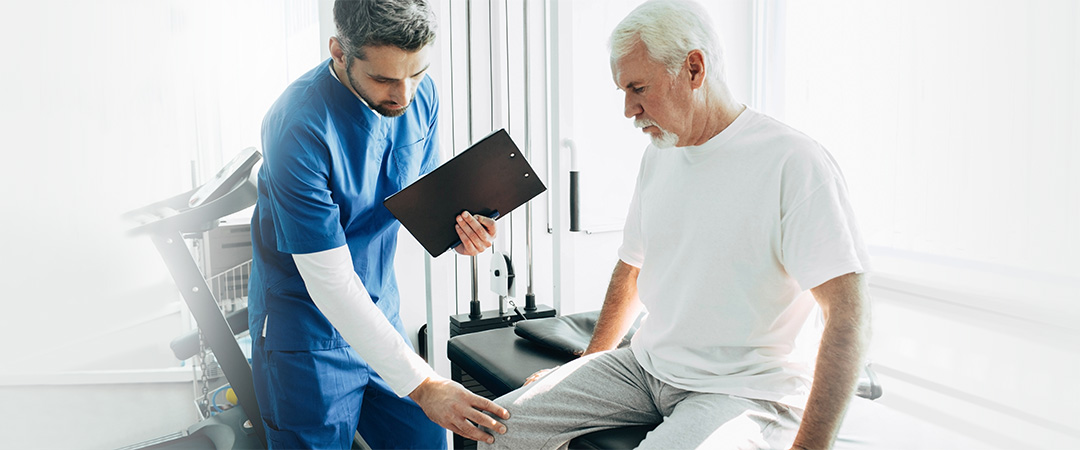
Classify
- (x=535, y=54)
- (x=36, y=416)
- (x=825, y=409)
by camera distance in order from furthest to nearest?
(x=535, y=54) → (x=36, y=416) → (x=825, y=409)

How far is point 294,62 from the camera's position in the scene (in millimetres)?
2092

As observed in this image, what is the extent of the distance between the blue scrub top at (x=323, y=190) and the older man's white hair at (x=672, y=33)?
0.54m

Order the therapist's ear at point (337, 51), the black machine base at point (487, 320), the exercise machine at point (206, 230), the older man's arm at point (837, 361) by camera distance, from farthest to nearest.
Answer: the black machine base at point (487, 320) → the exercise machine at point (206, 230) → the therapist's ear at point (337, 51) → the older man's arm at point (837, 361)

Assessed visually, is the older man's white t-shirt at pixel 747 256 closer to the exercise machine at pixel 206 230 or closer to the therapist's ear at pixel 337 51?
the therapist's ear at pixel 337 51

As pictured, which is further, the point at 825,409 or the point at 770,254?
the point at 770,254

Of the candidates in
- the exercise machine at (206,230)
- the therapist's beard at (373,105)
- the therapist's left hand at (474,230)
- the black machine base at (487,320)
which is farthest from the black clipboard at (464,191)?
the black machine base at (487,320)

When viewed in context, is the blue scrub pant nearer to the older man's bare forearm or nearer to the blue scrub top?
the blue scrub top

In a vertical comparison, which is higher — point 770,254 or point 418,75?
point 418,75

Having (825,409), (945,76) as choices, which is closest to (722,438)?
(825,409)

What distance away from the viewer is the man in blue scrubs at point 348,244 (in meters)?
1.17

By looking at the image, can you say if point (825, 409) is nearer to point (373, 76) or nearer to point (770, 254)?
point (770, 254)

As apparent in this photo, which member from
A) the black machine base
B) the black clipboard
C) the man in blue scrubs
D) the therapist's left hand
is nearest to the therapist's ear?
the man in blue scrubs

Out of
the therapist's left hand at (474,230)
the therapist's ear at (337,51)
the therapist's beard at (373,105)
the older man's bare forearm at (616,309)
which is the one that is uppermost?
the therapist's ear at (337,51)

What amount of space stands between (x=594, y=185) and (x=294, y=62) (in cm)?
136
